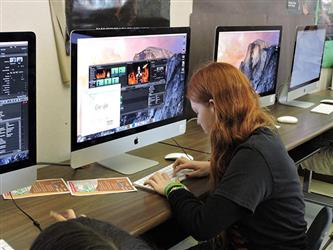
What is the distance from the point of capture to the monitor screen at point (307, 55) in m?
Answer: 2.85

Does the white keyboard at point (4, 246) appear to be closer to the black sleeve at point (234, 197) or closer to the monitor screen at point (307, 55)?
the black sleeve at point (234, 197)

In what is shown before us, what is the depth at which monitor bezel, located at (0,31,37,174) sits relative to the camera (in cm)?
117

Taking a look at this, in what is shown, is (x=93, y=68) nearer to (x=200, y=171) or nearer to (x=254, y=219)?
(x=200, y=171)

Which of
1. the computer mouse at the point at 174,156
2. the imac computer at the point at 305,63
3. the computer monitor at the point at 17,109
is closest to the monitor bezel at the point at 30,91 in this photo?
the computer monitor at the point at 17,109

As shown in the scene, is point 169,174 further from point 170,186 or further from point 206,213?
point 206,213

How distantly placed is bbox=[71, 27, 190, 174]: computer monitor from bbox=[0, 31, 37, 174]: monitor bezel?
192 mm

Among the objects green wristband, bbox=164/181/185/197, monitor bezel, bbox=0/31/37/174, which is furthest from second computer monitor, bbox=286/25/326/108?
monitor bezel, bbox=0/31/37/174

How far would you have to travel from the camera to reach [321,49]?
3170 mm

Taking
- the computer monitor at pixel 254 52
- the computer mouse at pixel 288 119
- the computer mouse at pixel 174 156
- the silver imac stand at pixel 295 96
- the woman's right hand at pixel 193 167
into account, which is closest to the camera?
the woman's right hand at pixel 193 167

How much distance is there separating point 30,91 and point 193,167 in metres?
0.70

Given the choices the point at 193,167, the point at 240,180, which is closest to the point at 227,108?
the point at 240,180

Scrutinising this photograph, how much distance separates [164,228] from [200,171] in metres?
0.67

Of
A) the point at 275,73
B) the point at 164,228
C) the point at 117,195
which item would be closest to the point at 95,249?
the point at 117,195

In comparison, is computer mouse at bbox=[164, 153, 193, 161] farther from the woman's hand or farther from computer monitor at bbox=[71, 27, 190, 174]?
the woman's hand
